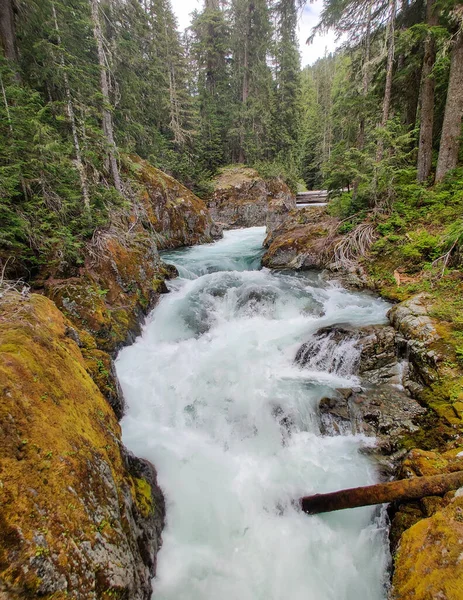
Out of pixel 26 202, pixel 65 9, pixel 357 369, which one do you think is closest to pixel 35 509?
pixel 357 369

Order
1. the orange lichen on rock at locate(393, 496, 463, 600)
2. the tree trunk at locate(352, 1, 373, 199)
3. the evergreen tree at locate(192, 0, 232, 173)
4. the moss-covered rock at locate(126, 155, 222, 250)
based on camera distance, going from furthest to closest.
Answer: the evergreen tree at locate(192, 0, 232, 173), the moss-covered rock at locate(126, 155, 222, 250), the tree trunk at locate(352, 1, 373, 199), the orange lichen on rock at locate(393, 496, 463, 600)

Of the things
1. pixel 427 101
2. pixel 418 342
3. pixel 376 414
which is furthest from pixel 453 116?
pixel 376 414

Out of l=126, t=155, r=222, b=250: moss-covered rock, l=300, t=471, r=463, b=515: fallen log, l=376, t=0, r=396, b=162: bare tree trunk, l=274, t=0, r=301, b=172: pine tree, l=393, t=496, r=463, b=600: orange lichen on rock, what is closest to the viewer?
l=393, t=496, r=463, b=600: orange lichen on rock

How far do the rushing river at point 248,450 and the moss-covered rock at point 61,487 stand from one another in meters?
0.62

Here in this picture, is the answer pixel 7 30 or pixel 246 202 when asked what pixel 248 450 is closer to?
pixel 7 30

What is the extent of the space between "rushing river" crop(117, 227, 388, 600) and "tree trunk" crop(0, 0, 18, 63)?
8010 millimetres

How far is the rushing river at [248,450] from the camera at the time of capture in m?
2.99

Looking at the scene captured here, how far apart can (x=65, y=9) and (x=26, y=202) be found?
5520 mm

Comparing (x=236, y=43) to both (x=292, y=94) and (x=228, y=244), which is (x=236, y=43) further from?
(x=228, y=244)

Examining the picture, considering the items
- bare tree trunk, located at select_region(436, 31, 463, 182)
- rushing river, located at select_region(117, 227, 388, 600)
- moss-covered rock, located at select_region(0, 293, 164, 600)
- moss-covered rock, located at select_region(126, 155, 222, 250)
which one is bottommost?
rushing river, located at select_region(117, 227, 388, 600)

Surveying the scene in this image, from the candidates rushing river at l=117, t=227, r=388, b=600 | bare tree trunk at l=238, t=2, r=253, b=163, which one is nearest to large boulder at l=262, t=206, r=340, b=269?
rushing river at l=117, t=227, r=388, b=600

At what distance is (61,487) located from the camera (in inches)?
77.8

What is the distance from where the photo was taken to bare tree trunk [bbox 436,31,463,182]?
25.6 feet

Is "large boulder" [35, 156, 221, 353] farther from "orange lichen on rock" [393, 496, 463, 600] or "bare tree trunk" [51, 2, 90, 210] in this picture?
"orange lichen on rock" [393, 496, 463, 600]
